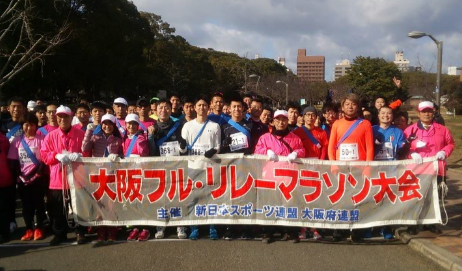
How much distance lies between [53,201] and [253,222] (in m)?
2.68

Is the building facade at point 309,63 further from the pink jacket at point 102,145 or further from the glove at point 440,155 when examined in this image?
the pink jacket at point 102,145

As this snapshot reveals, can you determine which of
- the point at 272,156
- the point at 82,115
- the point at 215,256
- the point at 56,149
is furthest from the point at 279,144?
the point at 82,115

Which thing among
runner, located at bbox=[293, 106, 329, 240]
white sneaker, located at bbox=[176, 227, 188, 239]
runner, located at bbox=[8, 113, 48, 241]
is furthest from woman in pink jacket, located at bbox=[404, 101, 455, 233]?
runner, located at bbox=[8, 113, 48, 241]

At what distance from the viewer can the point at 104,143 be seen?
A: 5.38 metres

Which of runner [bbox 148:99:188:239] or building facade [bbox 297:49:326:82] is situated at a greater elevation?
building facade [bbox 297:49:326:82]

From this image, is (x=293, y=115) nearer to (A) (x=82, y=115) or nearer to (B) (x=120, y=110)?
(B) (x=120, y=110)

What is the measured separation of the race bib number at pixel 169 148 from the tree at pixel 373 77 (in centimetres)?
3570

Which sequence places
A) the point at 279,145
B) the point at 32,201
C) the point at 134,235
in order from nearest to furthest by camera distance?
1. the point at 279,145
2. the point at 134,235
3. the point at 32,201

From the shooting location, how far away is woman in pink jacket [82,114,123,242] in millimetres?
5281

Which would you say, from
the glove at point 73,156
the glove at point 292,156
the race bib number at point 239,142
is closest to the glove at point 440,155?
the glove at point 292,156

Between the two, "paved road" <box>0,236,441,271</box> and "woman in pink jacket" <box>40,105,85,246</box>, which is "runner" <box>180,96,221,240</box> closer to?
"paved road" <box>0,236,441,271</box>

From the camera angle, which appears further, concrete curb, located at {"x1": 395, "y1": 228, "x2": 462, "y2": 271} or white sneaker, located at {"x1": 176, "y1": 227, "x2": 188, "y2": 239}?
white sneaker, located at {"x1": 176, "y1": 227, "x2": 188, "y2": 239}

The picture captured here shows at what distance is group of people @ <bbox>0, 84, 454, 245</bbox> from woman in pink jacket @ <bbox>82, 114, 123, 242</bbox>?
0.01m

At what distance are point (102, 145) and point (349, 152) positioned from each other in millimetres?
3301
